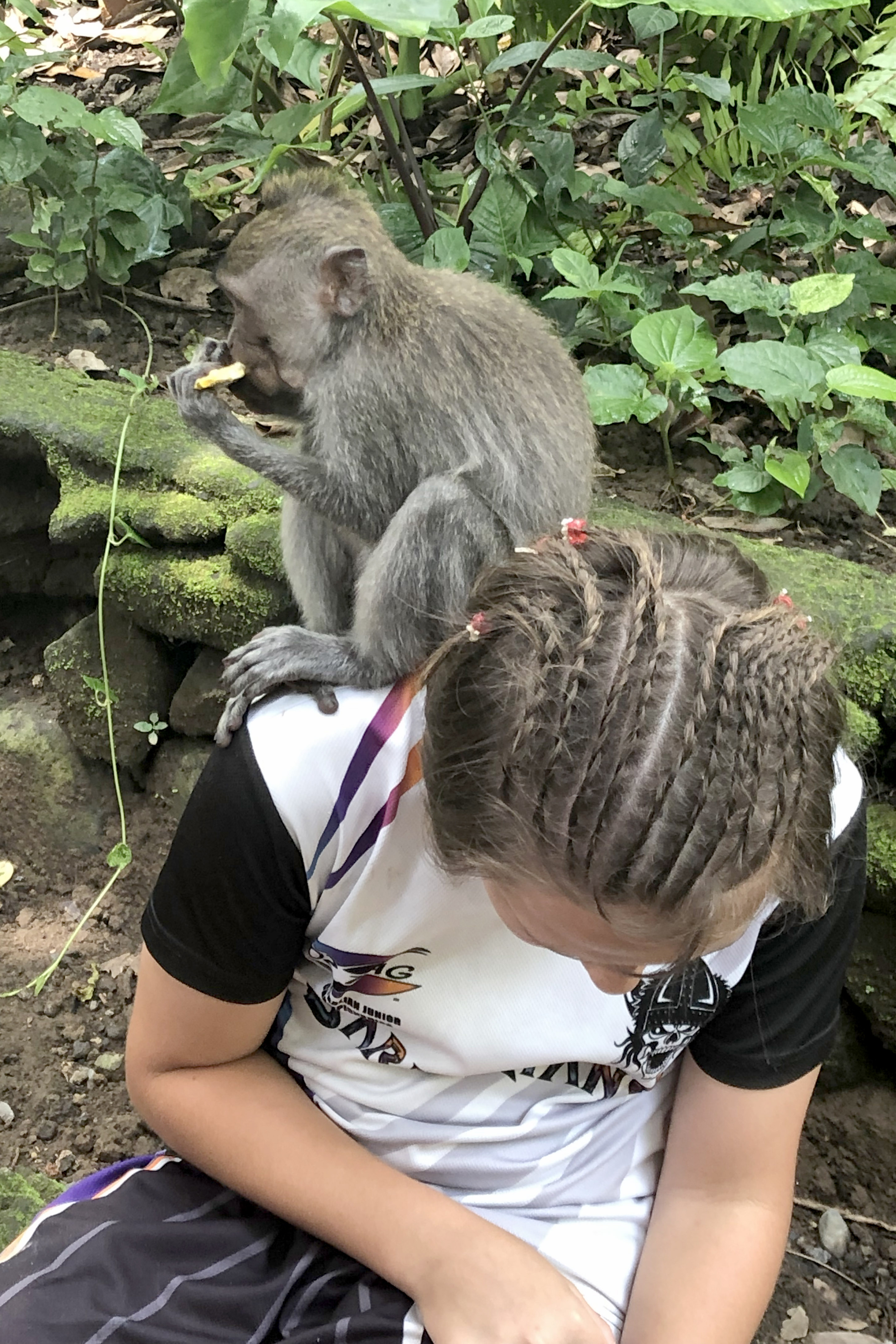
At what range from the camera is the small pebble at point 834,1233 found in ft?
7.86

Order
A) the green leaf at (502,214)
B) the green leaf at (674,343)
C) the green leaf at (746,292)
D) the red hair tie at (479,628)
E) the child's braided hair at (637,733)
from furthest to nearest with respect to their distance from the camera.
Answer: the green leaf at (502,214), the green leaf at (746,292), the green leaf at (674,343), the red hair tie at (479,628), the child's braided hair at (637,733)

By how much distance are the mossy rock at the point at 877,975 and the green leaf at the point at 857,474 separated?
3.35 ft

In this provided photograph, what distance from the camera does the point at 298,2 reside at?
2037mm

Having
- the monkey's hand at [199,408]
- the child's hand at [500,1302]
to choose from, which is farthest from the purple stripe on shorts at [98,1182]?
the monkey's hand at [199,408]

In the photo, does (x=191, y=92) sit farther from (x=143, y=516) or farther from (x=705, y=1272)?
(x=705, y=1272)

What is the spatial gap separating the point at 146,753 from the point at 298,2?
201 centimetres

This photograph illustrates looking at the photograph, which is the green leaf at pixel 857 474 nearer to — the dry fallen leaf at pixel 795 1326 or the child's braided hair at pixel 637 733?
the child's braided hair at pixel 637 733

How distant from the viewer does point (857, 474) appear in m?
2.79

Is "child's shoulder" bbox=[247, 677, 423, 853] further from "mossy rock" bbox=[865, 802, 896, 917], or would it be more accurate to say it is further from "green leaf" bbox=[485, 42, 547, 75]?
"green leaf" bbox=[485, 42, 547, 75]

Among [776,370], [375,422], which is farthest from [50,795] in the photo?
[776,370]

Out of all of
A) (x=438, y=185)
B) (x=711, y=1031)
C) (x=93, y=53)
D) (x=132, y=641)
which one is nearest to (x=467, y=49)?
(x=438, y=185)

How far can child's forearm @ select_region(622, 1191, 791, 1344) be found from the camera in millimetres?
1513

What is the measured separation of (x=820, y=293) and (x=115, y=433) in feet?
6.30

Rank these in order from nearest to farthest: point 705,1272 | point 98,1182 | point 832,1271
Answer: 1. point 705,1272
2. point 98,1182
3. point 832,1271
